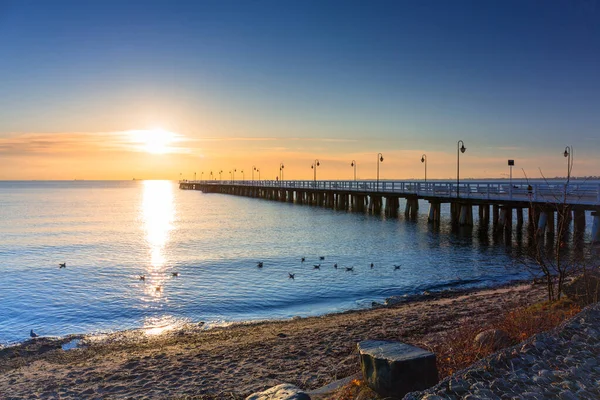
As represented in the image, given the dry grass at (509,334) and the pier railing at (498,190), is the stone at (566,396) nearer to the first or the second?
the dry grass at (509,334)

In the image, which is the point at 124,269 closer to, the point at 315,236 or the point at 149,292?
the point at 149,292

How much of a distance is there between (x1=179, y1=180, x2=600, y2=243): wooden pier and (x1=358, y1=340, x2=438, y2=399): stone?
505 centimetres

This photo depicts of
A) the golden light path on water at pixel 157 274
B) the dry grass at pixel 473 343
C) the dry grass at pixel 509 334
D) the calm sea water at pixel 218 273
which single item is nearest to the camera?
the dry grass at pixel 473 343

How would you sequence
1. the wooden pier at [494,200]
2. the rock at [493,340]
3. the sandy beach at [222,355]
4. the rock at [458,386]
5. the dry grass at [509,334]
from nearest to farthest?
1. the rock at [458,386]
2. the dry grass at [509,334]
3. the rock at [493,340]
4. the sandy beach at [222,355]
5. the wooden pier at [494,200]

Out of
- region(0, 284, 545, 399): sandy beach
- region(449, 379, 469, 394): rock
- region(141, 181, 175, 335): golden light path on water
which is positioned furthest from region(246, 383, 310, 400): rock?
region(141, 181, 175, 335): golden light path on water

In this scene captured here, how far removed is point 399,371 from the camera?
5.51m

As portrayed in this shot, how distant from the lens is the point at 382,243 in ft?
101

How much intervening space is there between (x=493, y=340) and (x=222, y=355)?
576cm

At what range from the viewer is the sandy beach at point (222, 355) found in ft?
27.8

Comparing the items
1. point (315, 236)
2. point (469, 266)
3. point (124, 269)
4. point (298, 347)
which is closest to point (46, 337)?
point (298, 347)

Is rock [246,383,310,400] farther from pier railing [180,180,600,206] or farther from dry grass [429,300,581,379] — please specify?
pier railing [180,180,600,206]

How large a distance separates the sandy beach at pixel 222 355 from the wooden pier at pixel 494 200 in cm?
379

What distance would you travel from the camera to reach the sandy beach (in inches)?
334

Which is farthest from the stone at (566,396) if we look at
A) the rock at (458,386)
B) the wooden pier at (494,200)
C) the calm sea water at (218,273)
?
the calm sea water at (218,273)
